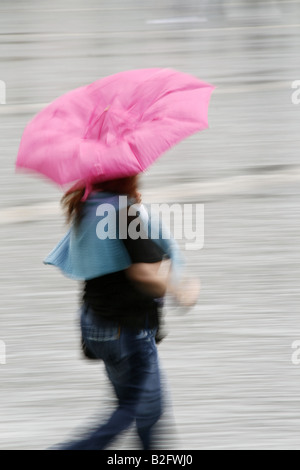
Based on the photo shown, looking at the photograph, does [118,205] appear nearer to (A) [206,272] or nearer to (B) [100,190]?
(B) [100,190]

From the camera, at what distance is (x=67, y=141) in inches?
98.1

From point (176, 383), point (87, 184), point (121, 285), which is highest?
point (87, 184)

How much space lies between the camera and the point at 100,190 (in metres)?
2.49

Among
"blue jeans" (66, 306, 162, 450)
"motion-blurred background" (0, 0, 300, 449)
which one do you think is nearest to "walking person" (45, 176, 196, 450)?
"blue jeans" (66, 306, 162, 450)

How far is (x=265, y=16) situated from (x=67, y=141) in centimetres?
1328

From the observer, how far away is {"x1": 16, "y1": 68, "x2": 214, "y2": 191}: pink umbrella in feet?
7.80

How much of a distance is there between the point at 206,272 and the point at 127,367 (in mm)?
2520

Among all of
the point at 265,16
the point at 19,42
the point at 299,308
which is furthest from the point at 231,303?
the point at 265,16

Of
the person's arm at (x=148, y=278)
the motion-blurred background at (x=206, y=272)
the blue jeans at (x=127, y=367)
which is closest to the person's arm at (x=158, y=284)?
the person's arm at (x=148, y=278)

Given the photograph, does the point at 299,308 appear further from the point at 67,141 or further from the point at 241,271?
the point at 67,141

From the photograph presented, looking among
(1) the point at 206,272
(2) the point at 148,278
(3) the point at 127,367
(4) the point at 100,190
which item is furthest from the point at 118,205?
(1) the point at 206,272

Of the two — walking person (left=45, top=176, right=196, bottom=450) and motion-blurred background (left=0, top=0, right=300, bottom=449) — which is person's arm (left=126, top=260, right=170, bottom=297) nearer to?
walking person (left=45, top=176, right=196, bottom=450)

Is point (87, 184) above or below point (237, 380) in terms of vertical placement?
above

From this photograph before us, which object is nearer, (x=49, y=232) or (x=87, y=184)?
(x=87, y=184)
